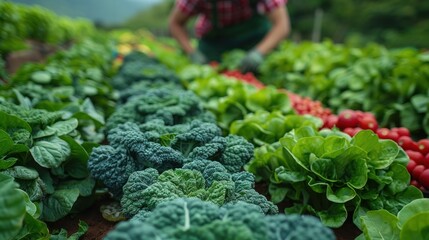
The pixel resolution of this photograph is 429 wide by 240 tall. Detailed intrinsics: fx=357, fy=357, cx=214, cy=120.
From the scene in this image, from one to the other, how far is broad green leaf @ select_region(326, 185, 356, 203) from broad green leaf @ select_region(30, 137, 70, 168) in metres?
1.47

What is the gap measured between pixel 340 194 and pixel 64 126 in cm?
168

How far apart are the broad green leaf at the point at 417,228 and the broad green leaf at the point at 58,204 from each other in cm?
166

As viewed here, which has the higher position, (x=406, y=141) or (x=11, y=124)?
(x=11, y=124)

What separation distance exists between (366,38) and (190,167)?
18.3 m

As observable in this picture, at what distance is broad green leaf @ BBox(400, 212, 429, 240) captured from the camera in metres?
1.35

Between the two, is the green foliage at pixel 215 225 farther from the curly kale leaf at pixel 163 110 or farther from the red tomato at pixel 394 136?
the red tomato at pixel 394 136

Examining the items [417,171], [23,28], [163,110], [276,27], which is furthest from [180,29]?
[417,171]

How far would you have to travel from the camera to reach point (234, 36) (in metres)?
6.21

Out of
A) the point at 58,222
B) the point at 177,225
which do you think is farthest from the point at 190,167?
the point at 58,222

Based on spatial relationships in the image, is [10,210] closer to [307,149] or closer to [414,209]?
[307,149]

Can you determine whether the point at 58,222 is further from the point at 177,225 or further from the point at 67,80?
the point at 67,80

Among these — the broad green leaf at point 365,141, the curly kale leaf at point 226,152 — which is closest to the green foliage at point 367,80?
the broad green leaf at point 365,141

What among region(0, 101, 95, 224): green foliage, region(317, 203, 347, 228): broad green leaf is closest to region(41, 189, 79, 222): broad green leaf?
region(0, 101, 95, 224): green foliage

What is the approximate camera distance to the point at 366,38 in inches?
702
